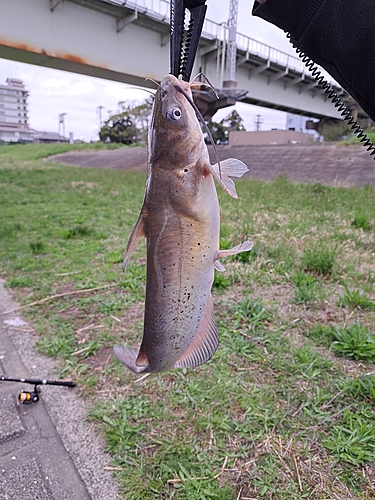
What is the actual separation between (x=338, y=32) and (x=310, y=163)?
16374mm

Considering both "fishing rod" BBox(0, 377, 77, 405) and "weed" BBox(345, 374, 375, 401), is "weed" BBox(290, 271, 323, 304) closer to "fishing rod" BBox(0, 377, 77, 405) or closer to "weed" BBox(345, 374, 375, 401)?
"weed" BBox(345, 374, 375, 401)

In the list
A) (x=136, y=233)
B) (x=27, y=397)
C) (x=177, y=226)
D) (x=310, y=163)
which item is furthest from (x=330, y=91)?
(x=310, y=163)

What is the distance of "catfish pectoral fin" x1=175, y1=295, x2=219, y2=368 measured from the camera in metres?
1.66

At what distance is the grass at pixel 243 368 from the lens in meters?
2.04

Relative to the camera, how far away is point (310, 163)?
54.6 feet

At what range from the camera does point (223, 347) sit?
3.05 meters

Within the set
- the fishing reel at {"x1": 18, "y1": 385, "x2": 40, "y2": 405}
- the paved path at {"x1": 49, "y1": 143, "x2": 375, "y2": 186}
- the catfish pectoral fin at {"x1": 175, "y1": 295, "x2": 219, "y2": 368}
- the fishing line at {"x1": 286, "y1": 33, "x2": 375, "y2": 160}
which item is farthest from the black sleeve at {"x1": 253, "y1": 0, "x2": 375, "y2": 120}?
the paved path at {"x1": 49, "y1": 143, "x2": 375, "y2": 186}

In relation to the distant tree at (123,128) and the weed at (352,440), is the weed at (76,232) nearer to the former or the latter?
the weed at (352,440)

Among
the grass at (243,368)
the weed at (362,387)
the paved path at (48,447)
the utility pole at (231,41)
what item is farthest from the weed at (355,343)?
the utility pole at (231,41)

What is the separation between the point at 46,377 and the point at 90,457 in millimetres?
898

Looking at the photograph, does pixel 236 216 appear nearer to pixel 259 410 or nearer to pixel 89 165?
pixel 259 410

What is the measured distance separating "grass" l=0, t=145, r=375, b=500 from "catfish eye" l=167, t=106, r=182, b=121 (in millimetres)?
1807

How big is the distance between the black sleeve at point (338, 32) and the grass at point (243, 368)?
1817mm

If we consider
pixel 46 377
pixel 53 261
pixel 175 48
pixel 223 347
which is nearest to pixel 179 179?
pixel 175 48
